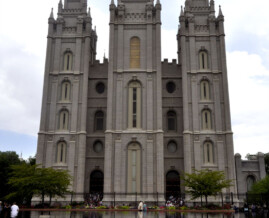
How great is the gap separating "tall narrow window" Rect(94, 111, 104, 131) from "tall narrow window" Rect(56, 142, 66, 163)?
4457mm

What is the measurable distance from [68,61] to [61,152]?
37.8ft

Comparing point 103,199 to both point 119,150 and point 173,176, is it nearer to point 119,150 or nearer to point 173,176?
point 119,150

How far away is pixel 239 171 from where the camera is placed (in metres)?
41.3

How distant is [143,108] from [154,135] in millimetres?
3480

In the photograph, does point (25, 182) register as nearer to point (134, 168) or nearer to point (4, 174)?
point (134, 168)

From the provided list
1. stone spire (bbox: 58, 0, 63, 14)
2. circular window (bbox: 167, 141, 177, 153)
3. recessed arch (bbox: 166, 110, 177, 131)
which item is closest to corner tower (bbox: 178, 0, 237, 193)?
recessed arch (bbox: 166, 110, 177, 131)

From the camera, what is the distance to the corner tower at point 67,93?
123 ft

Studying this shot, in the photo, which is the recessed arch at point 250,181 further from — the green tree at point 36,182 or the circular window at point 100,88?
the green tree at point 36,182

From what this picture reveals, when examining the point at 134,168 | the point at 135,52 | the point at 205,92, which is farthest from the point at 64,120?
the point at 205,92

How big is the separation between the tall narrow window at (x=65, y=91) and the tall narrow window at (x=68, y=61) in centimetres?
204

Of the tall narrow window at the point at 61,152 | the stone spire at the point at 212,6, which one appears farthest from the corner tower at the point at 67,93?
the stone spire at the point at 212,6

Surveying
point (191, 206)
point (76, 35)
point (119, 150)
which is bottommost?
point (191, 206)

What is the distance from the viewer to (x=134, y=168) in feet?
121

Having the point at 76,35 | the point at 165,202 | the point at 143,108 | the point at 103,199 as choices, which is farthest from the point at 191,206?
the point at 76,35
